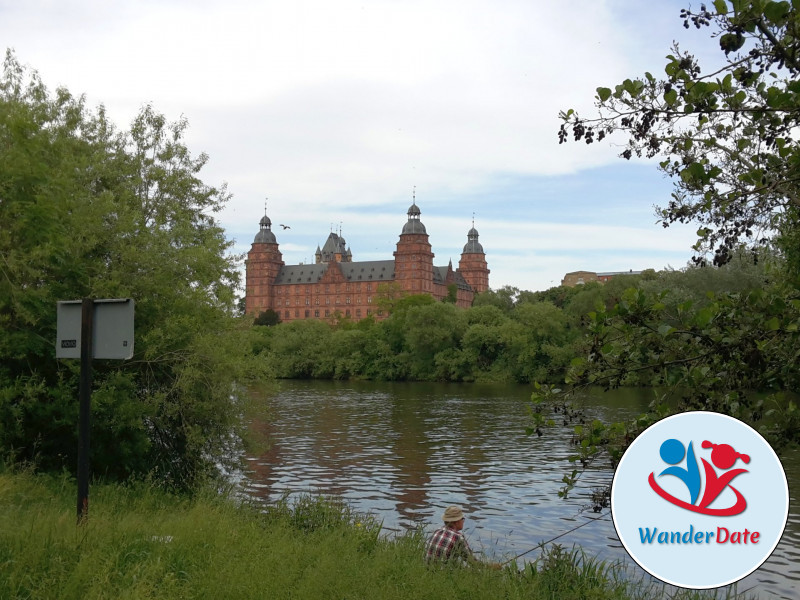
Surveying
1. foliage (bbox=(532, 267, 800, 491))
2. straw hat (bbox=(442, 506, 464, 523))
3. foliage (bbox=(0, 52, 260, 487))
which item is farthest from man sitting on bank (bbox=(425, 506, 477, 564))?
foliage (bbox=(0, 52, 260, 487))

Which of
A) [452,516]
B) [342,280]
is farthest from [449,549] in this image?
[342,280]

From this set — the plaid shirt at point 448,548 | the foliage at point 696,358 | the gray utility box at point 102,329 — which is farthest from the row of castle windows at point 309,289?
the foliage at point 696,358

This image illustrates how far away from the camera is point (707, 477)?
17.3ft

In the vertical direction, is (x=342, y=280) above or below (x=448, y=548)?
above

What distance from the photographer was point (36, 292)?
44.3 feet

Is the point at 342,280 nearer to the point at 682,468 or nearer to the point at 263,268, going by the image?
the point at 263,268

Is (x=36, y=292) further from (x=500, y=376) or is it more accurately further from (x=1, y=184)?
(x=500, y=376)

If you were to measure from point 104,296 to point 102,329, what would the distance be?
25.9 feet

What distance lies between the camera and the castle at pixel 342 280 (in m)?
178

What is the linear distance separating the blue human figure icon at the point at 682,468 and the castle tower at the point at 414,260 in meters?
169

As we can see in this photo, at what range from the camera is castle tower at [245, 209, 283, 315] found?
19125cm

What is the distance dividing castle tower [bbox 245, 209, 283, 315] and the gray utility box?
602 ft

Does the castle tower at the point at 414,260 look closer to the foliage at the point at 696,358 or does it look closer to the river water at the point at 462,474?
the river water at the point at 462,474

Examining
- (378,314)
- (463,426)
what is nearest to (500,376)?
(463,426)
